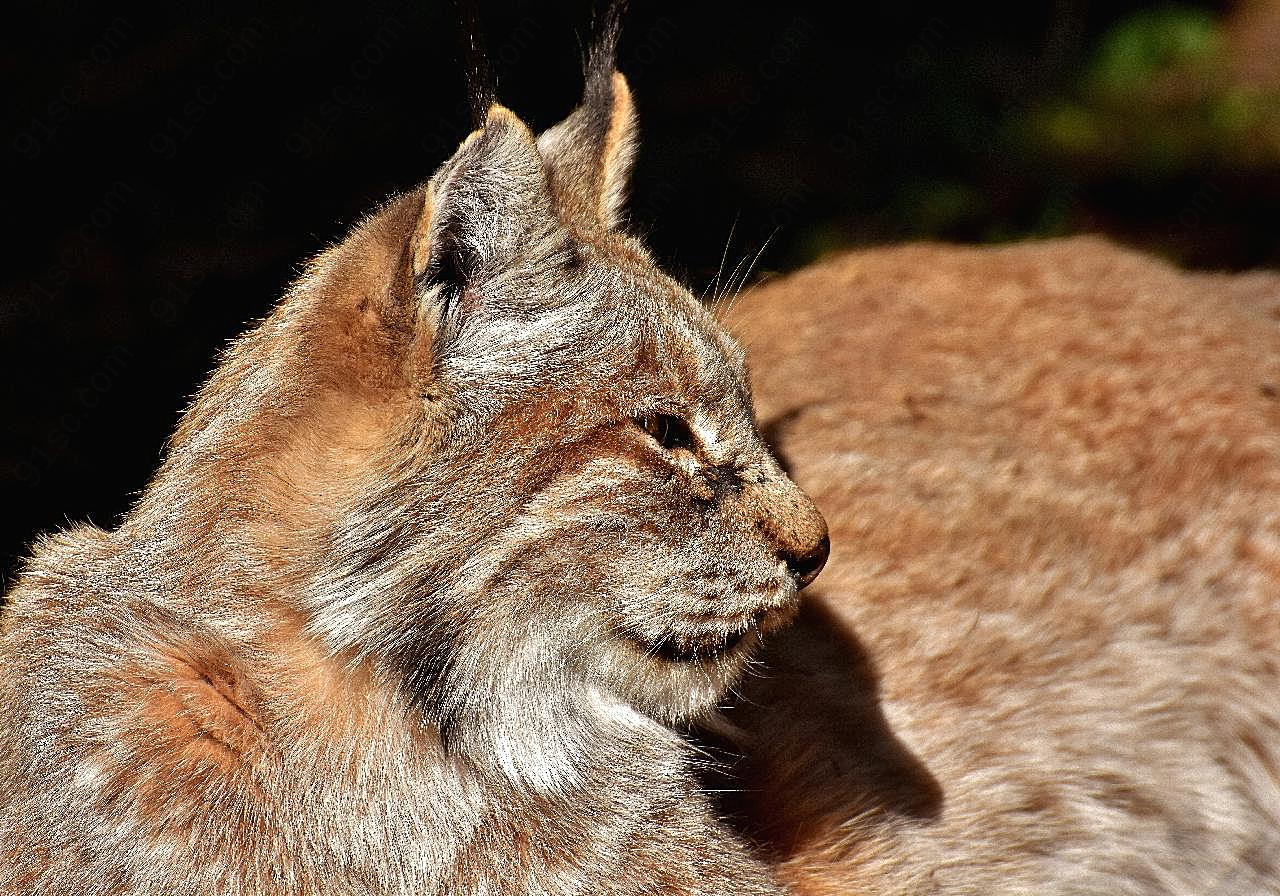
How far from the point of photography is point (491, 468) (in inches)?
103

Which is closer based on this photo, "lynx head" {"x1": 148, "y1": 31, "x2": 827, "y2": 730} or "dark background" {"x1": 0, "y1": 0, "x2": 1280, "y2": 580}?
"lynx head" {"x1": 148, "y1": 31, "x2": 827, "y2": 730}

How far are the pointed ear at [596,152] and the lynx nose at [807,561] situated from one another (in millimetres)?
907

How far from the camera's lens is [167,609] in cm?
268

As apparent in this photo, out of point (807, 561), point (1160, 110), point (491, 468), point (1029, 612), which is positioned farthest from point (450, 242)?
point (1160, 110)

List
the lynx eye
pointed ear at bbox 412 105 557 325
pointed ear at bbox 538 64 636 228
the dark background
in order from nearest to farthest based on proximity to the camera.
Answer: pointed ear at bbox 412 105 557 325 → the lynx eye → pointed ear at bbox 538 64 636 228 → the dark background

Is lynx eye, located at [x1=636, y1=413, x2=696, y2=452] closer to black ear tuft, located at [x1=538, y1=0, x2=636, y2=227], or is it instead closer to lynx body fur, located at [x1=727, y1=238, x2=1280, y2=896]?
black ear tuft, located at [x1=538, y1=0, x2=636, y2=227]

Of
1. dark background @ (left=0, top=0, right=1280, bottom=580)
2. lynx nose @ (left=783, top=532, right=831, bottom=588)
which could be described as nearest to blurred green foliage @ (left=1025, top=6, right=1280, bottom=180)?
dark background @ (left=0, top=0, right=1280, bottom=580)

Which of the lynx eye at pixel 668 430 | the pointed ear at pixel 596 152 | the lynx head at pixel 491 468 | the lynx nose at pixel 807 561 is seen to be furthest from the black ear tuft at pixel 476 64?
the lynx nose at pixel 807 561

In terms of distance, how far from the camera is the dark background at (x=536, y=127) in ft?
20.2

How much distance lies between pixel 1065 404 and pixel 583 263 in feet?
6.05

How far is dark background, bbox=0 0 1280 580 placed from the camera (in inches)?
243

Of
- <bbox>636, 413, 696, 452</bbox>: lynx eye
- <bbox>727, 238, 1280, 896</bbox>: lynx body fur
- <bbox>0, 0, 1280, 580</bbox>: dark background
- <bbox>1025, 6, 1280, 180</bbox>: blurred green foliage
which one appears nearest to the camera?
<bbox>636, 413, 696, 452</bbox>: lynx eye

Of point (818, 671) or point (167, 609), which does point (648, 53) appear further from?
point (167, 609)

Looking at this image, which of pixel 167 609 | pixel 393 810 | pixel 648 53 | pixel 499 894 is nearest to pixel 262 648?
pixel 167 609
